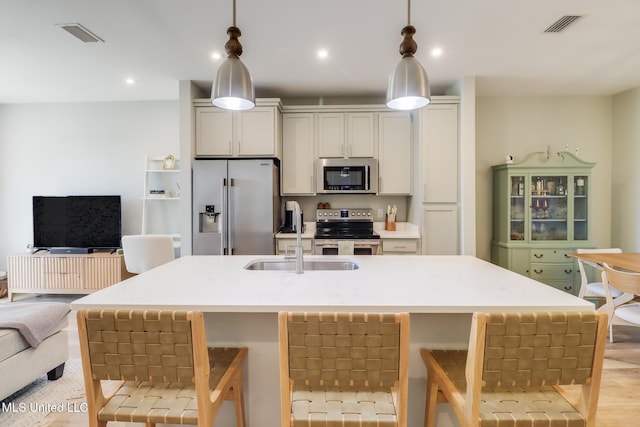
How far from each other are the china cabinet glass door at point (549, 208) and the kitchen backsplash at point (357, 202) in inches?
59.6

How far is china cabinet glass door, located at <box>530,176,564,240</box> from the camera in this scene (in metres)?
3.83

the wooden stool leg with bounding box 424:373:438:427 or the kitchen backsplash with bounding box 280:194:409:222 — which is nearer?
the wooden stool leg with bounding box 424:373:438:427

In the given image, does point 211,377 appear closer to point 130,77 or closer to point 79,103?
point 130,77

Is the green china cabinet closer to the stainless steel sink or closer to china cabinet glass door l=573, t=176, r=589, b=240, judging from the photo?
china cabinet glass door l=573, t=176, r=589, b=240

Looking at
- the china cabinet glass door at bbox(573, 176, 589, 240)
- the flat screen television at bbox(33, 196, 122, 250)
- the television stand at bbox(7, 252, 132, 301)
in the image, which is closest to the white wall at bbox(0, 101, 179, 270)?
the flat screen television at bbox(33, 196, 122, 250)

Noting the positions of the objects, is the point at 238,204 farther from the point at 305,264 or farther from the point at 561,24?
the point at 561,24

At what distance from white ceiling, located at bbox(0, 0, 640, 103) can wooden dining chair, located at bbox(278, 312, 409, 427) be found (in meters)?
2.21

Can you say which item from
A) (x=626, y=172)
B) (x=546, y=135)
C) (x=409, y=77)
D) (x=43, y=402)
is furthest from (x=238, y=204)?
(x=626, y=172)

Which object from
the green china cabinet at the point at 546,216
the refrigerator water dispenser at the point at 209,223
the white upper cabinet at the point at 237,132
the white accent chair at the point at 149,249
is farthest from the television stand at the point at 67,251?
the green china cabinet at the point at 546,216

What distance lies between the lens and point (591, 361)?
0.97 meters

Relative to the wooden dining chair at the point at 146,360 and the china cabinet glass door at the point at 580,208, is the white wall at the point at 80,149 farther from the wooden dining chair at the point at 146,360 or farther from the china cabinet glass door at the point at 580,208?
the china cabinet glass door at the point at 580,208

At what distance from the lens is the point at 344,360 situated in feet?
3.20

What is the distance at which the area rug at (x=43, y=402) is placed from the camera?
6.07ft

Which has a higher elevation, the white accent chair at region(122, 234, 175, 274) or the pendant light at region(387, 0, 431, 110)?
the pendant light at region(387, 0, 431, 110)
